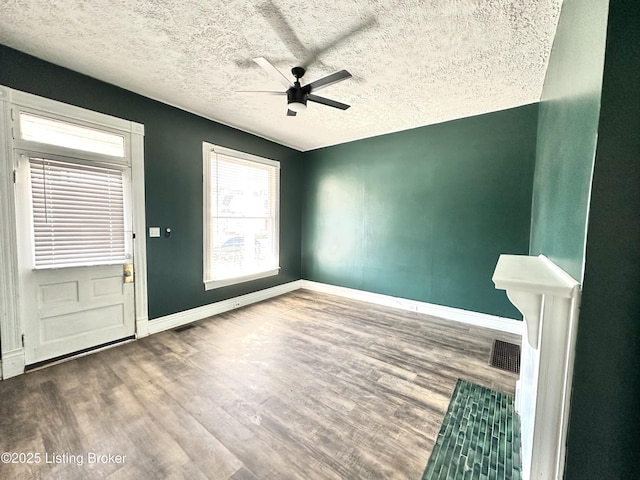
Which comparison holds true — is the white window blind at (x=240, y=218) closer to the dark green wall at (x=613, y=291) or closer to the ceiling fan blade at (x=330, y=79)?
the ceiling fan blade at (x=330, y=79)

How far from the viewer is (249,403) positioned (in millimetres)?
1845

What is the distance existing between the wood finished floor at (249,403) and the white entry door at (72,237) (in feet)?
1.00

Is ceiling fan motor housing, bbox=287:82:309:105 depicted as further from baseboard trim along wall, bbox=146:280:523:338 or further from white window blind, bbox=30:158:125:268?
baseboard trim along wall, bbox=146:280:523:338

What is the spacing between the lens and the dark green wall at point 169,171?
242cm

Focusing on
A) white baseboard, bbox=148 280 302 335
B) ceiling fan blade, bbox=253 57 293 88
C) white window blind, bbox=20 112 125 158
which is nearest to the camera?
ceiling fan blade, bbox=253 57 293 88

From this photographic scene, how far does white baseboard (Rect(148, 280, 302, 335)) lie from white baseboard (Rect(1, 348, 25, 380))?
943mm

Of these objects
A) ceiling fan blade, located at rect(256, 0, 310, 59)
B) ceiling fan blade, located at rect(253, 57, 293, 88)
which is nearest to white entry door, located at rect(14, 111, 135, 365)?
ceiling fan blade, located at rect(253, 57, 293, 88)

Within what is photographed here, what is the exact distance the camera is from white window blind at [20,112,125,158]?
217 cm

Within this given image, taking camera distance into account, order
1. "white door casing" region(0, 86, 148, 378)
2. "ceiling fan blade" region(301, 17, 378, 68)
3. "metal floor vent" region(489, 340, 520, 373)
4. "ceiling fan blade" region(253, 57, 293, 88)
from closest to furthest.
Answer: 1. "ceiling fan blade" region(301, 17, 378, 68)
2. "ceiling fan blade" region(253, 57, 293, 88)
3. "white door casing" region(0, 86, 148, 378)
4. "metal floor vent" region(489, 340, 520, 373)

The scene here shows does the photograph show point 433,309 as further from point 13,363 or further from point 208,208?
point 13,363

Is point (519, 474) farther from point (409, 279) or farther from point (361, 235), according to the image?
point (361, 235)

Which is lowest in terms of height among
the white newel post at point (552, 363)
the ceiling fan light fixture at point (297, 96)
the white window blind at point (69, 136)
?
the white newel post at point (552, 363)

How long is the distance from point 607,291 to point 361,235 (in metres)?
3.56

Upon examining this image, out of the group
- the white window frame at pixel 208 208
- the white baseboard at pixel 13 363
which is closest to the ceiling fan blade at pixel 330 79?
the white window frame at pixel 208 208
